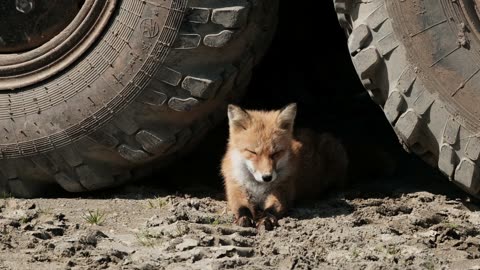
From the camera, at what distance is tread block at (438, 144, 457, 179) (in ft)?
18.4

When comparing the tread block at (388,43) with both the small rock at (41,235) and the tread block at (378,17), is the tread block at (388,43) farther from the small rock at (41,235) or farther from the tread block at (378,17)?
the small rock at (41,235)

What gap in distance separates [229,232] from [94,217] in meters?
0.75

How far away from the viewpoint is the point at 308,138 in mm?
6828

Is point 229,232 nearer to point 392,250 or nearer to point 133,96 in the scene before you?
point 392,250

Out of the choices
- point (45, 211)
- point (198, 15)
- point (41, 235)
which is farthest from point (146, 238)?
point (198, 15)

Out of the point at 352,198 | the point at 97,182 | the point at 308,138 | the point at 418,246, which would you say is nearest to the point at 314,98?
the point at 308,138

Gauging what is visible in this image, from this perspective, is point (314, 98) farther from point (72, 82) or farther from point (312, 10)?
point (72, 82)

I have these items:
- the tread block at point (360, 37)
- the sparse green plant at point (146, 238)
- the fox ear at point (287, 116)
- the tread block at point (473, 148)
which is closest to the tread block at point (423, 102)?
the tread block at point (473, 148)

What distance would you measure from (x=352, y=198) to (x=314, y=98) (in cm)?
167

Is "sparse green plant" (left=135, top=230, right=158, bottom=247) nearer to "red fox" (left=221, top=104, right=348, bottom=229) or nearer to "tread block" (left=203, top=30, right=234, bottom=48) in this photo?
"red fox" (left=221, top=104, right=348, bottom=229)

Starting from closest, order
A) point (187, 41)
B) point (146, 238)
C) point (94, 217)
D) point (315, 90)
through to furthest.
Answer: point (146, 238)
point (94, 217)
point (187, 41)
point (315, 90)

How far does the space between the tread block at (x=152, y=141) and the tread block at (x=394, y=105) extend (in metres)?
1.26

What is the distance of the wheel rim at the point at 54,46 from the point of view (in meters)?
6.07

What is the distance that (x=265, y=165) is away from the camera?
6293 millimetres
